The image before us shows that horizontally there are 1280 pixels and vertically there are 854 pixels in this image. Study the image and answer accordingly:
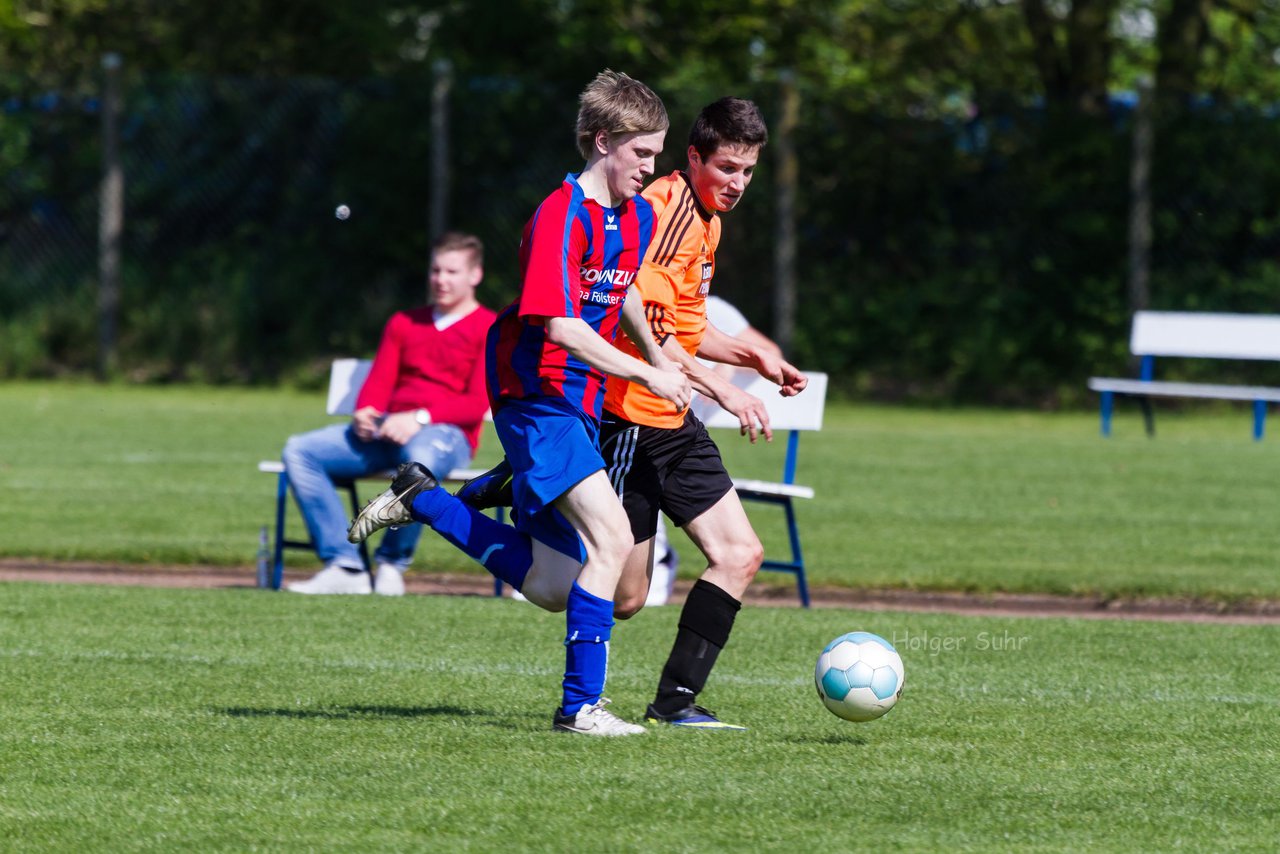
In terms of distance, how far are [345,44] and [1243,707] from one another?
62.0ft

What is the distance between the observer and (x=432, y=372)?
29.2 feet

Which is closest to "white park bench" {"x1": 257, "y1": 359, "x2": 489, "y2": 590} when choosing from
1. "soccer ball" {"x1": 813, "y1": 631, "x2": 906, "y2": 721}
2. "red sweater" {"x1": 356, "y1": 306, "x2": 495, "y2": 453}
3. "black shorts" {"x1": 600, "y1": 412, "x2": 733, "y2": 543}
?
"red sweater" {"x1": 356, "y1": 306, "x2": 495, "y2": 453}

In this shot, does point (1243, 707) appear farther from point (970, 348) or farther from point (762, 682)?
point (970, 348)

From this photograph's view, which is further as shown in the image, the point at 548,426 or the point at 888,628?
the point at 888,628

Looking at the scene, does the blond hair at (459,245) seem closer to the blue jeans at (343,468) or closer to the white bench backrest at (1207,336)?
the blue jeans at (343,468)

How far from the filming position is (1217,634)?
7.58 meters

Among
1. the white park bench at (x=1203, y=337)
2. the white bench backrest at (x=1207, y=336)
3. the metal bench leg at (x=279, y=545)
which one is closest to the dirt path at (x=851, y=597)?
the metal bench leg at (x=279, y=545)

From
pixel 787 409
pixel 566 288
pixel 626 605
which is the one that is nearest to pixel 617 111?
pixel 566 288

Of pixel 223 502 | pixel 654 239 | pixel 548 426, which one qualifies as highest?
pixel 654 239

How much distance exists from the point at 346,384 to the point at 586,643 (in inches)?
181

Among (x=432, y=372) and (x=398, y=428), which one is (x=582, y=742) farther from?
(x=432, y=372)

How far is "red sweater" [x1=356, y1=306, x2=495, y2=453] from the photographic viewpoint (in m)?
8.88

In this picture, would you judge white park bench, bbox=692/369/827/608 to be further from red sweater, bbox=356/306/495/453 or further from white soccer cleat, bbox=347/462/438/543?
white soccer cleat, bbox=347/462/438/543

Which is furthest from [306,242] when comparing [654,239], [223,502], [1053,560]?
[654,239]
